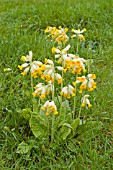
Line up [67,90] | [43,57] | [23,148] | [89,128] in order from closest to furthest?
[67,90] < [23,148] < [89,128] < [43,57]

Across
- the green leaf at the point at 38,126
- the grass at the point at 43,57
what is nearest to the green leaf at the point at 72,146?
the grass at the point at 43,57

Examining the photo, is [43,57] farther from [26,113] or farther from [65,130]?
[65,130]

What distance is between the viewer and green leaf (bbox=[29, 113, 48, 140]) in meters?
2.20

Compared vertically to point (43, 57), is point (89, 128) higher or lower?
lower

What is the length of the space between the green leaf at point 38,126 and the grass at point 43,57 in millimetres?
56

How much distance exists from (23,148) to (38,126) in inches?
7.2

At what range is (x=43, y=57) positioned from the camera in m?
3.31

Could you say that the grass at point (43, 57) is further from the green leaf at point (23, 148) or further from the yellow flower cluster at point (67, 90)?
the yellow flower cluster at point (67, 90)

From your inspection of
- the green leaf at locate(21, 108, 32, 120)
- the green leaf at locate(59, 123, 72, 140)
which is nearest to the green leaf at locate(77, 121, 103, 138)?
the green leaf at locate(59, 123, 72, 140)

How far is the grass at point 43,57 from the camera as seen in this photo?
83.4 inches

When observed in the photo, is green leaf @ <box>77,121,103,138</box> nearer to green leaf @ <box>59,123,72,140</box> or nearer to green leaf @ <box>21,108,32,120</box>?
green leaf @ <box>59,123,72,140</box>

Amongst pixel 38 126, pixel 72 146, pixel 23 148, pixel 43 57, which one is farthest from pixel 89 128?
pixel 43 57

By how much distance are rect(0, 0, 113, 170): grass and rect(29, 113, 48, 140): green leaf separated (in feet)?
0.18

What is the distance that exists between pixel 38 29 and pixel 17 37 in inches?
23.9
